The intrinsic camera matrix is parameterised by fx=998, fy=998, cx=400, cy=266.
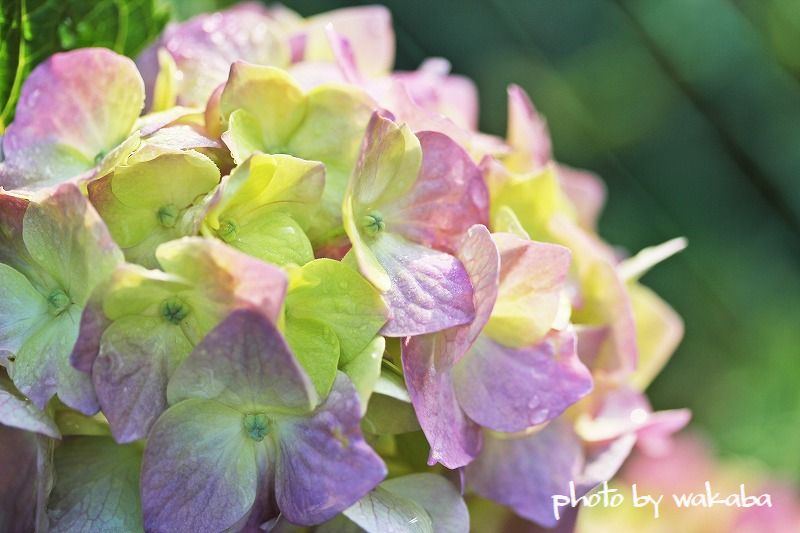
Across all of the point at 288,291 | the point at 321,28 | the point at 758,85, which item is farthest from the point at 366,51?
the point at 758,85

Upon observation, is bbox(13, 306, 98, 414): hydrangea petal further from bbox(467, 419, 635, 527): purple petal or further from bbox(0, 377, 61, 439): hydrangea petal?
bbox(467, 419, 635, 527): purple petal

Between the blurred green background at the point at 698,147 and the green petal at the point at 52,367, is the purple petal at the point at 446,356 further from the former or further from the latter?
the blurred green background at the point at 698,147

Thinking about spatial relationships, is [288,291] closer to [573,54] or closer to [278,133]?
[278,133]

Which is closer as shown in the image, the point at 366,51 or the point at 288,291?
the point at 288,291

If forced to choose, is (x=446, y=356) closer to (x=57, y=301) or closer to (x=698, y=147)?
(x=57, y=301)

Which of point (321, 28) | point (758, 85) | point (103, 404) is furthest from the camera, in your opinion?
point (758, 85)

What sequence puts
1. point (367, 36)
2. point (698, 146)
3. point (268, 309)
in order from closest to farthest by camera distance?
point (268, 309)
point (367, 36)
point (698, 146)

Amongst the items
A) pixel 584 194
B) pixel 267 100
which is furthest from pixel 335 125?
pixel 584 194
